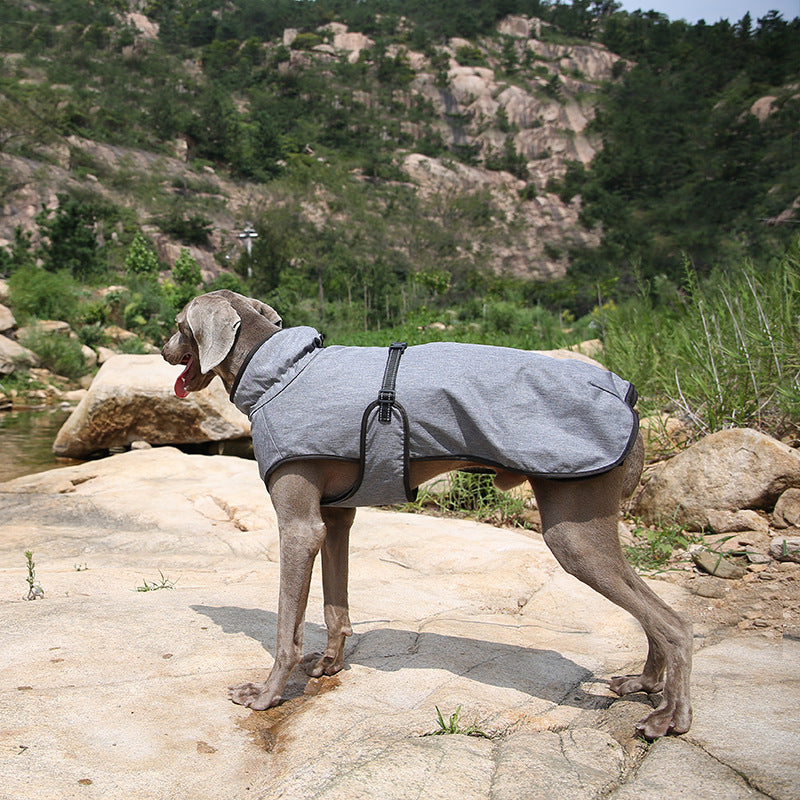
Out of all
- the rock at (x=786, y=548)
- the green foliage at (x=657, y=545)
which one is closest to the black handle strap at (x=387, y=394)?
the green foliage at (x=657, y=545)

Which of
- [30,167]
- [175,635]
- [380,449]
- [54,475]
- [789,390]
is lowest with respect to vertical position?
[54,475]

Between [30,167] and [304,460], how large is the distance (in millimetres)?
46689

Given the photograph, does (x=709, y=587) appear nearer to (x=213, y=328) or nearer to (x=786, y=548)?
(x=786, y=548)

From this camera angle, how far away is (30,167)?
42344mm

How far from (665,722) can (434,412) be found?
1.25 meters

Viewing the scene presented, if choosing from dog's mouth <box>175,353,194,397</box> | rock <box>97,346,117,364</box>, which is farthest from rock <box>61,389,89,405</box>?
dog's mouth <box>175,353,194,397</box>

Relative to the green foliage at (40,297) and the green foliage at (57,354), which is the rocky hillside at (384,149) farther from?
the green foliage at (57,354)

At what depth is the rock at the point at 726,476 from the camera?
5.10m

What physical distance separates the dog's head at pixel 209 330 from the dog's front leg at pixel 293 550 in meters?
0.58

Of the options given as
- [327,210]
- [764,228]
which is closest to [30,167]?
[327,210]

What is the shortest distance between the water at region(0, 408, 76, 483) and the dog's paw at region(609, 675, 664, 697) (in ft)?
23.5

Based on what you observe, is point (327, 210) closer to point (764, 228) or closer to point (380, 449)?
point (764, 228)

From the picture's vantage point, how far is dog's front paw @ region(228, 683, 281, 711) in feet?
8.58

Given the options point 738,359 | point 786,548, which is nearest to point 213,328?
point 786,548
